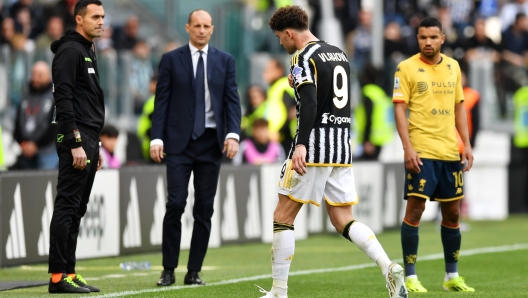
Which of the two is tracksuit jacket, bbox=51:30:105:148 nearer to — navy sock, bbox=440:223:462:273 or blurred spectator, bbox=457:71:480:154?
navy sock, bbox=440:223:462:273

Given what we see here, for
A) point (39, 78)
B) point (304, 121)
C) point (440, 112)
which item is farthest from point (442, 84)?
point (39, 78)

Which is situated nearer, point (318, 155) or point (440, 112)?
point (318, 155)

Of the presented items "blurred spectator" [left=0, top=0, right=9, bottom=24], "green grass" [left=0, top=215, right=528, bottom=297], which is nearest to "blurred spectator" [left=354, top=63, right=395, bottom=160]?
"green grass" [left=0, top=215, right=528, bottom=297]

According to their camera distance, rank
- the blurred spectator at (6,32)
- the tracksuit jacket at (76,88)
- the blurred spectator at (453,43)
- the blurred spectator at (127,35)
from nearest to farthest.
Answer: the tracksuit jacket at (76,88)
the blurred spectator at (6,32)
the blurred spectator at (127,35)
the blurred spectator at (453,43)

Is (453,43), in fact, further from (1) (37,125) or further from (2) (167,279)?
(2) (167,279)

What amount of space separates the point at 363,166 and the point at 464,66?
5.81 meters

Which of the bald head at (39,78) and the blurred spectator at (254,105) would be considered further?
the blurred spectator at (254,105)

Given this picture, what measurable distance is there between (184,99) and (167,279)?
1527 mm

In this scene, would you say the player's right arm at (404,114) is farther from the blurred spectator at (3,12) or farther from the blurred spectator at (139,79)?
the blurred spectator at (3,12)

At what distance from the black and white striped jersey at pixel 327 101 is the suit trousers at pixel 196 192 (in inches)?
70.6

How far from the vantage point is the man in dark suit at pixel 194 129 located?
9.84m

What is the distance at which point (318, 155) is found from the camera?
827cm

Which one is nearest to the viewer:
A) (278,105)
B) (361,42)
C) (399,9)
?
(278,105)

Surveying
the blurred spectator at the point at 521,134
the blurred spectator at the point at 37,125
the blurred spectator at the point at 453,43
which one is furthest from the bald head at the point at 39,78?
the blurred spectator at the point at 521,134
